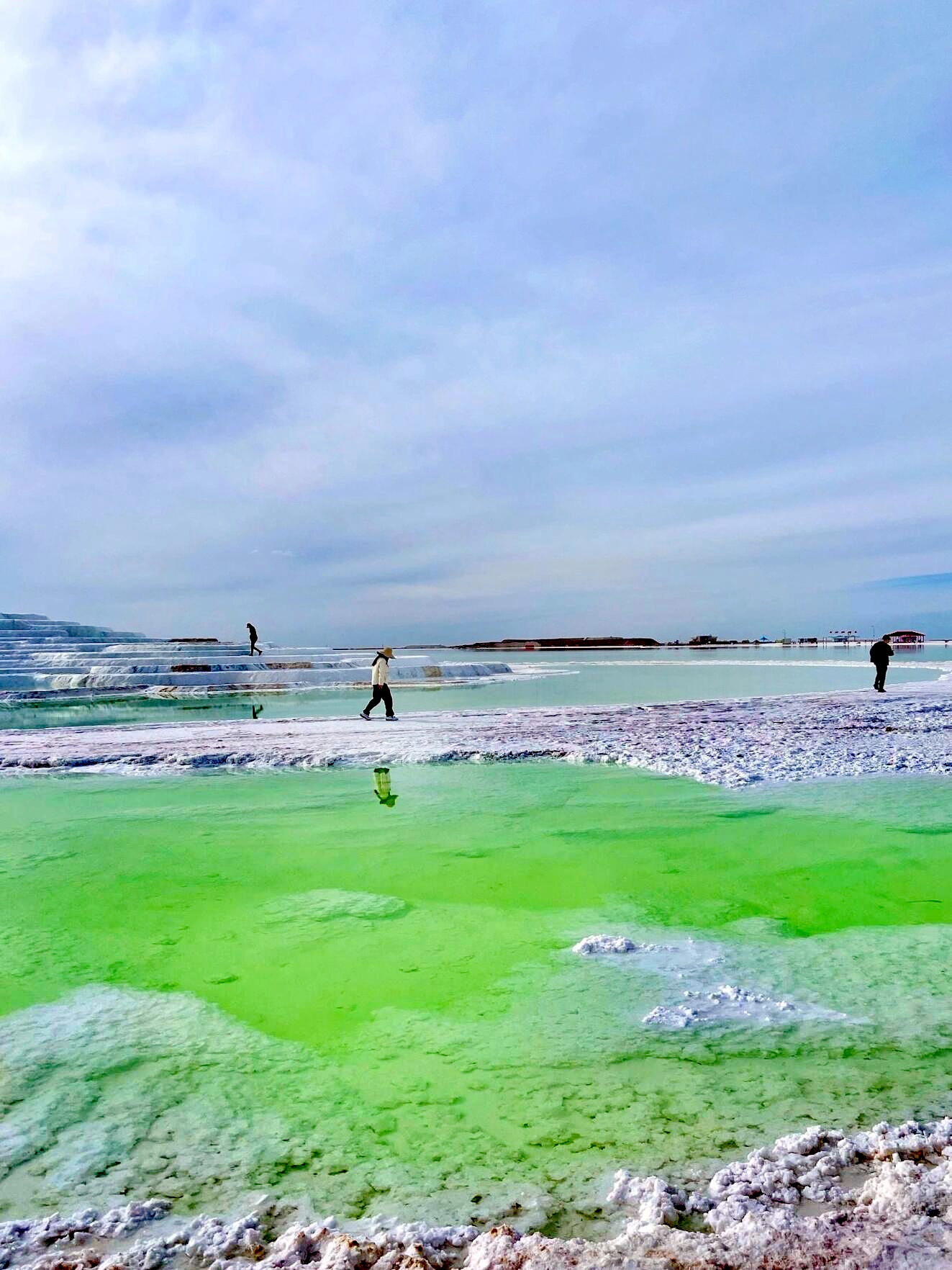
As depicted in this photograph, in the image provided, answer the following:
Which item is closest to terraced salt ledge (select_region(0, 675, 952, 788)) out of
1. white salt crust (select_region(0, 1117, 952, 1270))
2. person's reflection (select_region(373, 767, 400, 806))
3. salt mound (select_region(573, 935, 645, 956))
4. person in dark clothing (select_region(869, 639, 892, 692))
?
person's reflection (select_region(373, 767, 400, 806))

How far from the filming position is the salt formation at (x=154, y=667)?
23922 millimetres

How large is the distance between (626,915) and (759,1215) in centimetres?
Result: 247

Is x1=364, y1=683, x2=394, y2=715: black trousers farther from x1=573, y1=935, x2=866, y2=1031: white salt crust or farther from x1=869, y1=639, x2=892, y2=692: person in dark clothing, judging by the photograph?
x1=869, y1=639, x2=892, y2=692: person in dark clothing

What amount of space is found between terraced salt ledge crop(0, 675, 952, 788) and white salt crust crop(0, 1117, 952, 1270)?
240 inches

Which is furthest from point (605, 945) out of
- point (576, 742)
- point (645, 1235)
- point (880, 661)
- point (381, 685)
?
point (880, 661)

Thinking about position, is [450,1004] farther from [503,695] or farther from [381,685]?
[503,695]

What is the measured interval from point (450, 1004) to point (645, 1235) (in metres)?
1.52

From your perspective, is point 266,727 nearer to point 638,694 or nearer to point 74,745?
point 74,745

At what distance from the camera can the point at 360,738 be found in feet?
38.0

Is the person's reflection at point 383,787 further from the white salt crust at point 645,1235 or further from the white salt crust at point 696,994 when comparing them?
the white salt crust at point 645,1235

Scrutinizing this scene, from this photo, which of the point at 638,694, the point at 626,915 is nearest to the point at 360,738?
the point at 626,915

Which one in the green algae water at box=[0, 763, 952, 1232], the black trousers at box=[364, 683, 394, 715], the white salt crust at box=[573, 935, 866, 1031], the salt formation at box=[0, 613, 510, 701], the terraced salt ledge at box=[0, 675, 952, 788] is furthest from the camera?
the salt formation at box=[0, 613, 510, 701]

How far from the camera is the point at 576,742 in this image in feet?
35.4

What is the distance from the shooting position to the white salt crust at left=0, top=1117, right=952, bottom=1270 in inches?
72.0
